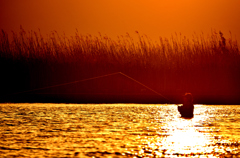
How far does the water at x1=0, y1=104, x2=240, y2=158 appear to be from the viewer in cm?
839

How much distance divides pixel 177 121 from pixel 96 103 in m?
6.08

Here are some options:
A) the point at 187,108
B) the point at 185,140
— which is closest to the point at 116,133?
the point at 185,140

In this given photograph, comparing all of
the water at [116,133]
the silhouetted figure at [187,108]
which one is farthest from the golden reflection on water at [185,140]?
the silhouetted figure at [187,108]

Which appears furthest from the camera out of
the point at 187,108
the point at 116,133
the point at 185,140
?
the point at 187,108

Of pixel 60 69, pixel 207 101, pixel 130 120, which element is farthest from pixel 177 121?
pixel 60 69

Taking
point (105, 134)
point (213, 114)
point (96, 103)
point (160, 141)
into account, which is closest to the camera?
point (160, 141)

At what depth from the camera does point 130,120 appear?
13.0 meters

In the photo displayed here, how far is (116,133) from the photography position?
10453mm

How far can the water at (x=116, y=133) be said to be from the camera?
8391 millimetres

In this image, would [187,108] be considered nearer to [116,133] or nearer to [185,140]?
[116,133]

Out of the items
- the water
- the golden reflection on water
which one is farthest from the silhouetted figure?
the golden reflection on water

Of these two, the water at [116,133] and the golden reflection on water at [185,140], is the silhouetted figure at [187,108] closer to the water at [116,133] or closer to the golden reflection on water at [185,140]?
the water at [116,133]

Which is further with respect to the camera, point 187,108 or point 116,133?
point 187,108

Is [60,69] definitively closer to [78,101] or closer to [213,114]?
[78,101]
